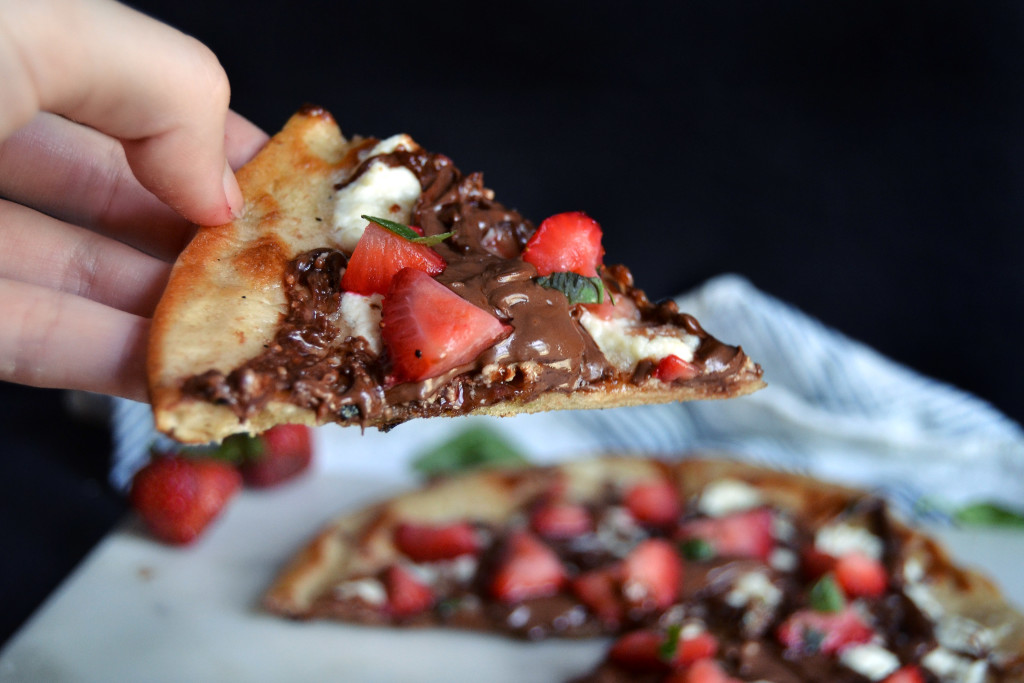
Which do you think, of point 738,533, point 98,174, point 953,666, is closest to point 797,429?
point 738,533

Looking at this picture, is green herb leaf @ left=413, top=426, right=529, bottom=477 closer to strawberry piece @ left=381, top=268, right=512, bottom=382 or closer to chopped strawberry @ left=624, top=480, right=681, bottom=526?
chopped strawberry @ left=624, top=480, right=681, bottom=526

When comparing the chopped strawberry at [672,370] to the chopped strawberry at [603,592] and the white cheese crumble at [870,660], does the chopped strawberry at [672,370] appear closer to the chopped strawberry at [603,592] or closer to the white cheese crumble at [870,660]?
the chopped strawberry at [603,592]

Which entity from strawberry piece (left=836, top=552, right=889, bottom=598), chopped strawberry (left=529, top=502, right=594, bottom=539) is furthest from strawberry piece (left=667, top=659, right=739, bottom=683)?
chopped strawberry (left=529, top=502, right=594, bottom=539)

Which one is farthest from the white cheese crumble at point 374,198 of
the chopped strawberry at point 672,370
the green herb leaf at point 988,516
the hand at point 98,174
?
the green herb leaf at point 988,516

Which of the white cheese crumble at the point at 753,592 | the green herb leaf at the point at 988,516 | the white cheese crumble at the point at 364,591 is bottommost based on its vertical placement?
the white cheese crumble at the point at 364,591

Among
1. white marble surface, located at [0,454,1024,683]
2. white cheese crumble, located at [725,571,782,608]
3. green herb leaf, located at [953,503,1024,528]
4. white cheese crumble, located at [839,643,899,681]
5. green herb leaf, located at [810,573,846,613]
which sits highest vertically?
green herb leaf, located at [953,503,1024,528]

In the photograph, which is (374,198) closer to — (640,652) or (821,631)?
(640,652)

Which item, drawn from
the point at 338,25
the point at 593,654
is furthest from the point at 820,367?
Answer: the point at 338,25
